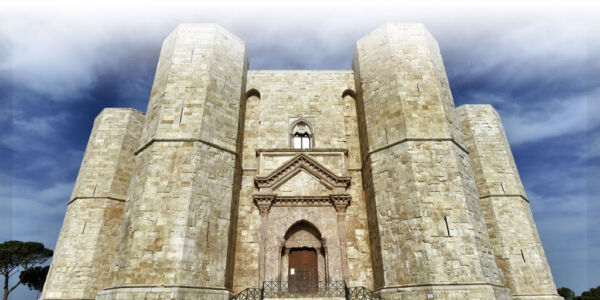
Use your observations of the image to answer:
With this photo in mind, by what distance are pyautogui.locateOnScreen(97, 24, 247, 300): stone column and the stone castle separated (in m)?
0.05

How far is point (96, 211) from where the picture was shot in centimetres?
1473

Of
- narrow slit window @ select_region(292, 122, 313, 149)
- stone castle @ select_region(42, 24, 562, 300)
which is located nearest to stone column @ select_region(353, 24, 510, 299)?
stone castle @ select_region(42, 24, 562, 300)

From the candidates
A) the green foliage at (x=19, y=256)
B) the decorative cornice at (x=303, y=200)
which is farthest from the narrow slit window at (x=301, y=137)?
the green foliage at (x=19, y=256)

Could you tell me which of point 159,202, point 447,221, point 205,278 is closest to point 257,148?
point 159,202

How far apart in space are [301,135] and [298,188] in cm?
300

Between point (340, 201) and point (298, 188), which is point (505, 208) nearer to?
point (340, 201)

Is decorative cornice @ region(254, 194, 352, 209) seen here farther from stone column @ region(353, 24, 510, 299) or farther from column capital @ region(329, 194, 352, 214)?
stone column @ region(353, 24, 510, 299)

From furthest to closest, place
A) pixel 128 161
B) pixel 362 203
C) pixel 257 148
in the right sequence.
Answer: pixel 128 161 < pixel 257 148 < pixel 362 203

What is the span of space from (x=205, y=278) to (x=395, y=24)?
46.4 ft

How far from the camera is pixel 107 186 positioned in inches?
599

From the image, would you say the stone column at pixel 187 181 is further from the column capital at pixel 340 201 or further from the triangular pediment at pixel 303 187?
the column capital at pixel 340 201

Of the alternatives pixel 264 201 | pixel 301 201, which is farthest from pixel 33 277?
pixel 301 201

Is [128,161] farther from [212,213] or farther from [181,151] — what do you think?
[212,213]

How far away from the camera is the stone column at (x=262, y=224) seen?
12336mm
